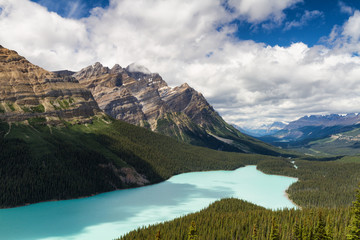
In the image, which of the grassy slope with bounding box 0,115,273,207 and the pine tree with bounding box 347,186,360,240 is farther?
the grassy slope with bounding box 0,115,273,207

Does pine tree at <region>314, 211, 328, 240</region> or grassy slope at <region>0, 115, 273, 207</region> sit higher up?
grassy slope at <region>0, 115, 273, 207</region>

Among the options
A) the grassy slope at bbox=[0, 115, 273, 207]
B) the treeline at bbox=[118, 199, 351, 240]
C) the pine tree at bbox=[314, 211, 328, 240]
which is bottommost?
the treeline at bbox=[118, 199, 351, 240]

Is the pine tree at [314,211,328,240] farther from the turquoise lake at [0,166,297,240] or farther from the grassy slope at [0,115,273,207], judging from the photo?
the grassy slope at [0,115,273,207]

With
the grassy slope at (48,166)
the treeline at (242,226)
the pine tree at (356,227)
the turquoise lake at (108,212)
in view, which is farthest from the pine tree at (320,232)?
the grassy slope at (48,166)

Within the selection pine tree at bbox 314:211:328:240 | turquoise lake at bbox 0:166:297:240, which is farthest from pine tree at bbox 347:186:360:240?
turquoise lake at bbox 0:166:297:240

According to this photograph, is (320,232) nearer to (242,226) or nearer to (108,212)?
(242,226)

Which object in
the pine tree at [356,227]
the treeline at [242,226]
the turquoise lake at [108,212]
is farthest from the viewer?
the turquoise lake at [108,212]

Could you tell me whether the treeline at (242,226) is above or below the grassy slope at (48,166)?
below

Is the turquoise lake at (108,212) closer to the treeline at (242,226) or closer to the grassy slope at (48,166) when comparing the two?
the grassy slope at (48,166)

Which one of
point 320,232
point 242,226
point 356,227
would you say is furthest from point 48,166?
point 356,227
